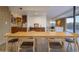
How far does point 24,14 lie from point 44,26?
24.2 inches

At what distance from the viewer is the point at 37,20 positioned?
3287 millimetres

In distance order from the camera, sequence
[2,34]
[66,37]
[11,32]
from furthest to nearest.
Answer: [66,37] → [11,32] → [2,34]

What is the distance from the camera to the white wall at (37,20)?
3.24m

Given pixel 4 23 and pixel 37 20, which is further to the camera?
pixel 37 20

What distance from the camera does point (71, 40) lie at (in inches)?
125

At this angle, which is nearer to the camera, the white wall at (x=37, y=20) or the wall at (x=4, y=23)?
the wall at (x=4, y=23)

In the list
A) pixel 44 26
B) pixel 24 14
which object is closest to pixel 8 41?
pixel 24 14

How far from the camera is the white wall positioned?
10.6 feet

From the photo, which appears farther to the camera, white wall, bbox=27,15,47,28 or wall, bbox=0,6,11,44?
white wall, bbox=27,15,47,28

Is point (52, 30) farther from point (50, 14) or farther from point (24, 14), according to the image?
point (24, 14)

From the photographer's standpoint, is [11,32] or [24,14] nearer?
[11,32]

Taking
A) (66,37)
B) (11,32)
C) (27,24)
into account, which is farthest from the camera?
(27,24)
